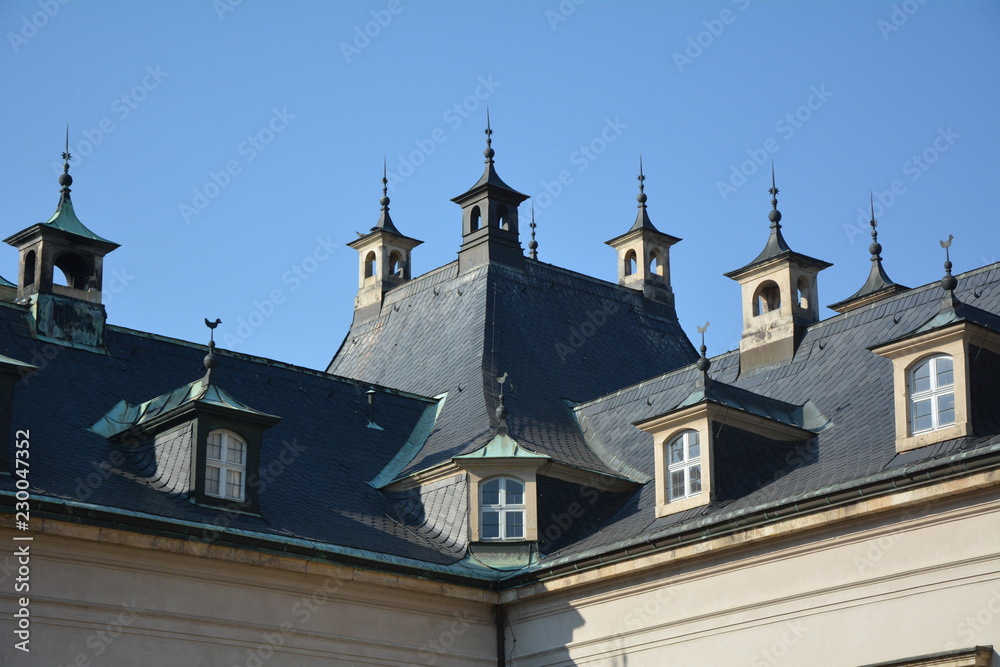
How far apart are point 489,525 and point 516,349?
5.37 m

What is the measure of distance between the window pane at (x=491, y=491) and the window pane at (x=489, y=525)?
24 cm

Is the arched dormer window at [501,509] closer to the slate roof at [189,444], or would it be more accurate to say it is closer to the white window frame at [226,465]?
the slate roof at [189,444]

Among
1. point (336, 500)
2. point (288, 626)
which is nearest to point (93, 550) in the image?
point (288, 626)

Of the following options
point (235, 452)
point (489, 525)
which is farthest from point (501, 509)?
point (235, 452)

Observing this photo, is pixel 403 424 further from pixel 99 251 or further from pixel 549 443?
pixel 99 251

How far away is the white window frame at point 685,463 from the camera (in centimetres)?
2606

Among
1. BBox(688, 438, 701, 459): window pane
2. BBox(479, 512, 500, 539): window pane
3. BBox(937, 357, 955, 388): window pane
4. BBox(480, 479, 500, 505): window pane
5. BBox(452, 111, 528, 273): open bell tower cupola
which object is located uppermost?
BBox(452, 111, 528, 273): open bell tower cupola

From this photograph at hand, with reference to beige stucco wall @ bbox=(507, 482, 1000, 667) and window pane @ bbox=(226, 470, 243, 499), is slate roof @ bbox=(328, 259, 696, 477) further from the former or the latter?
window pane @ bbox=(226, 470, 243, 499)

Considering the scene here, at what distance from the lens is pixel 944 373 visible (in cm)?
2320

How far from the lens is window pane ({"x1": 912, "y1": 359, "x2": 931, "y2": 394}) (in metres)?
23.4

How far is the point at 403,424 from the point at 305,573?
22.2 ft

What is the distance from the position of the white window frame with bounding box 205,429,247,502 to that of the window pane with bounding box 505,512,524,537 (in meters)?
4.72

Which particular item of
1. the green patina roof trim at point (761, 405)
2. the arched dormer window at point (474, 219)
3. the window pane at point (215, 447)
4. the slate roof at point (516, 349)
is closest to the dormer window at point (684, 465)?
the green patina roof trim at point (761, 405)

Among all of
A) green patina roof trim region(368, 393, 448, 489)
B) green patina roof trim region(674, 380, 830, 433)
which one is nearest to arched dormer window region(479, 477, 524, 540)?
green patina roof trim region(368, 393, 448, 489)
